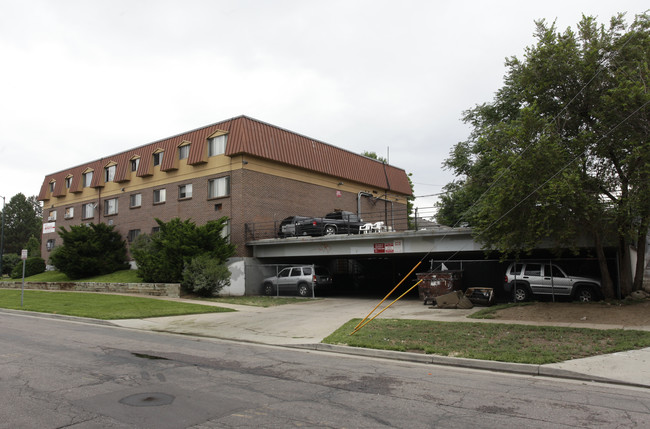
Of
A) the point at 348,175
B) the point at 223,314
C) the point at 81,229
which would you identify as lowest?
the point at 223,314

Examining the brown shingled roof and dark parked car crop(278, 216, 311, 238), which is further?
the brown shingled roof

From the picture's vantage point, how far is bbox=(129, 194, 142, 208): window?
3647 cm

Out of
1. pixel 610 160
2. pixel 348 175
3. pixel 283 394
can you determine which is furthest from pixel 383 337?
pixel 348 175

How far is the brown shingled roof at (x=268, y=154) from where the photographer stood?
28.9 m

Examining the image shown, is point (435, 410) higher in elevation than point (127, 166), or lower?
lower

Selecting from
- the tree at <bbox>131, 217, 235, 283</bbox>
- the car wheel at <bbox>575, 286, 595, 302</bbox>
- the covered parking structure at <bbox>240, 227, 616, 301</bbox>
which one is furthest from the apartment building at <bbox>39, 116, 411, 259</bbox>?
the car wheel at <bbox>575, 286, 595, 302</bbox>

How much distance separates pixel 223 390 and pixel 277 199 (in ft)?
79.9

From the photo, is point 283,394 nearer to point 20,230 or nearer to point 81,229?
point 81,229

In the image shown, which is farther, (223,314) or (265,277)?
(265,277)

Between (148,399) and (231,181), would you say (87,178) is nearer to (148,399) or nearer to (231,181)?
(231,181)

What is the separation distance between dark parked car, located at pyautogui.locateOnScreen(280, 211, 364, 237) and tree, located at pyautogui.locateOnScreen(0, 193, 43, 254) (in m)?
72.4

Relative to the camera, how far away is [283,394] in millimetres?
6559

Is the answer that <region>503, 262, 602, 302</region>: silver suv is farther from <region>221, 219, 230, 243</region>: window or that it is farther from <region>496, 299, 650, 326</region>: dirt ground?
<region>221, 219, 230, 243</region>: window

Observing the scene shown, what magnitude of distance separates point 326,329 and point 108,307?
1094 cm
